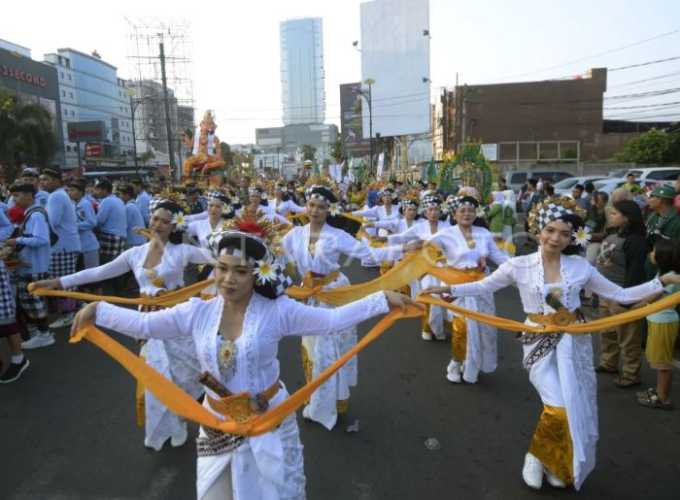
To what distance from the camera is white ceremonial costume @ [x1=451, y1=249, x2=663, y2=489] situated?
3570mm

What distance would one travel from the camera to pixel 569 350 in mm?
3725

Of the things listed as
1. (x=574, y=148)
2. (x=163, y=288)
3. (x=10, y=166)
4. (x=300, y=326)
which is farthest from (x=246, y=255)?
(x=574, y=148)

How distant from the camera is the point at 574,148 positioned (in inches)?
1886

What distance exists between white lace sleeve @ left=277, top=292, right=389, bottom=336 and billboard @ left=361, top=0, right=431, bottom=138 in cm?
3599

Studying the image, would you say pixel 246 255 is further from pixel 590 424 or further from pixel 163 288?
pixel 590 424

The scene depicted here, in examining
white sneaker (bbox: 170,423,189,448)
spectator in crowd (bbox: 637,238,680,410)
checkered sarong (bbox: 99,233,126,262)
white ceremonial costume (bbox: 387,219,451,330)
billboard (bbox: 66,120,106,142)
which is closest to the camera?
white sneaker (bbox: 170,423,189,448)

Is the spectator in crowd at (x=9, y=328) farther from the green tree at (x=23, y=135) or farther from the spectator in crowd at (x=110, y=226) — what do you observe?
the green tree at (x=23, y=135)

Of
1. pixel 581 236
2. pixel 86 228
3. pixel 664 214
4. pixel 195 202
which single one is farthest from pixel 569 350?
pixel 195 202

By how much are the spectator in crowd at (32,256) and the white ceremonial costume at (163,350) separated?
259cm

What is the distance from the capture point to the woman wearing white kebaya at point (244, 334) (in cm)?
267

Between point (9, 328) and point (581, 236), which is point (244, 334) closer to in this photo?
point (581, 236)

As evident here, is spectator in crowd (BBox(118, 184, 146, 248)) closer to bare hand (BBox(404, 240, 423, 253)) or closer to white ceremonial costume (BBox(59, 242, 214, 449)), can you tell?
white ceremonial costume (BBox(59, 242, 214, 449))

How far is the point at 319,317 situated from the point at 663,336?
3479 mm

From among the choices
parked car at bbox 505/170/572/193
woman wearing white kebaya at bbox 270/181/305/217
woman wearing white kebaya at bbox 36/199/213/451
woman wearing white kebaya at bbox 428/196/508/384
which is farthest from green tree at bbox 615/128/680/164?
woman wearing white kebaya at bbox 36/199/213/451
